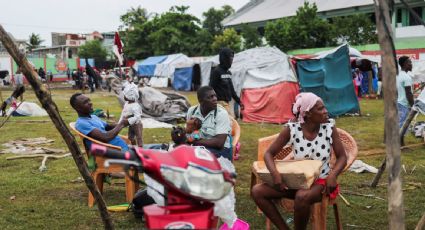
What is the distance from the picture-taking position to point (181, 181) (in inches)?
88.2

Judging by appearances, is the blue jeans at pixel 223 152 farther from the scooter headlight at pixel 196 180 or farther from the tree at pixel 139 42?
the tree at pixel 139 42

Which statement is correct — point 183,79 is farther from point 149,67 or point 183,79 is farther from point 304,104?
point 304,104

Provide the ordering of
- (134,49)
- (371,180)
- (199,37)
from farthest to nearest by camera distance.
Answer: (134,49) < (199,37) < (371,180)

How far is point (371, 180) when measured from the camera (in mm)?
6520

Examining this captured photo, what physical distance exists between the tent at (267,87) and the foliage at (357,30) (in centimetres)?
1366

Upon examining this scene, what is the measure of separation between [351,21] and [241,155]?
67.6 ft

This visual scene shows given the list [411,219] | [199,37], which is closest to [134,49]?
[199,37]

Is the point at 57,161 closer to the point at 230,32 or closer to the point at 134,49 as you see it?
the point at 230,32

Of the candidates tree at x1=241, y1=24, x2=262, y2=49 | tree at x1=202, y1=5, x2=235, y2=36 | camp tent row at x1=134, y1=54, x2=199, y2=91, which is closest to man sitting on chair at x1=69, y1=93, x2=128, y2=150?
camp tent row at x1=134, y1=54, x2=199, y2=91

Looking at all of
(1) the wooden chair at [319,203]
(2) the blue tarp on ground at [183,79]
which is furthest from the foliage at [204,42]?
(1) the wooden chair at [319,203]

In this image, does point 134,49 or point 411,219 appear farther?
point 134,49

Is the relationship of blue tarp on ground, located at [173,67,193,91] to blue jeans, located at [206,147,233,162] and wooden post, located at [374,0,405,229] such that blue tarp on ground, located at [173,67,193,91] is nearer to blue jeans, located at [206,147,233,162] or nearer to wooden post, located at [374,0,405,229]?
blue jeans, located at [206,147,233,162]

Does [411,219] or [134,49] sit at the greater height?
[134,49]

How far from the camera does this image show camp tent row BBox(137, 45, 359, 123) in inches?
536
